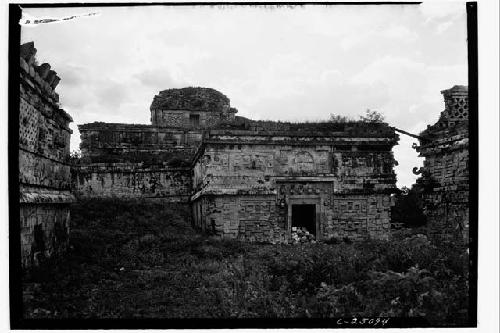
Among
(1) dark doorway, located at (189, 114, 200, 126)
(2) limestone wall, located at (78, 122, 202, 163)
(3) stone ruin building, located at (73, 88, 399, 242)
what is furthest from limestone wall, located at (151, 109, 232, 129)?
(3) stone ruin building, located at (73, 88, 399, 242)

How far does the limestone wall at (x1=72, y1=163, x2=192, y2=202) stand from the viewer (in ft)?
52.6

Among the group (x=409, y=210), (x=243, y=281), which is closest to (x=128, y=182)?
(x=243, y=281)

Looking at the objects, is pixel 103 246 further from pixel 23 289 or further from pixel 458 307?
pixel 458 307

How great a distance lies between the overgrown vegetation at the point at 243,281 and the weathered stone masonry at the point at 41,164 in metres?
0.54

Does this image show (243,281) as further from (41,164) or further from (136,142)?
(136,142)

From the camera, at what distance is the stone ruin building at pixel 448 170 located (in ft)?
29.0

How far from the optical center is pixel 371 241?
12039 mm

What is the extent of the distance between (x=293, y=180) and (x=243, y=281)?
5209 mm

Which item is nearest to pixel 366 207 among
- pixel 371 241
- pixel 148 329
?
pixel 371 241

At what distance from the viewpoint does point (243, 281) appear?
25.0 ft

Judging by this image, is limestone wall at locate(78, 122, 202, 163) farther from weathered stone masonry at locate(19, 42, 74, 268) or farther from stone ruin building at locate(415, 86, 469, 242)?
stone ruin building at locate(415, 86, 469, 242)

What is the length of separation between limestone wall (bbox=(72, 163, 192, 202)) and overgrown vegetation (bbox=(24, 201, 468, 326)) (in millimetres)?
4982

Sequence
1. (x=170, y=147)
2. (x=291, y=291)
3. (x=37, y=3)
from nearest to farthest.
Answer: (x=37, y=3) → (x=291, y=291) → (x=170, y=147)

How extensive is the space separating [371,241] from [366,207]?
1.07 meters
